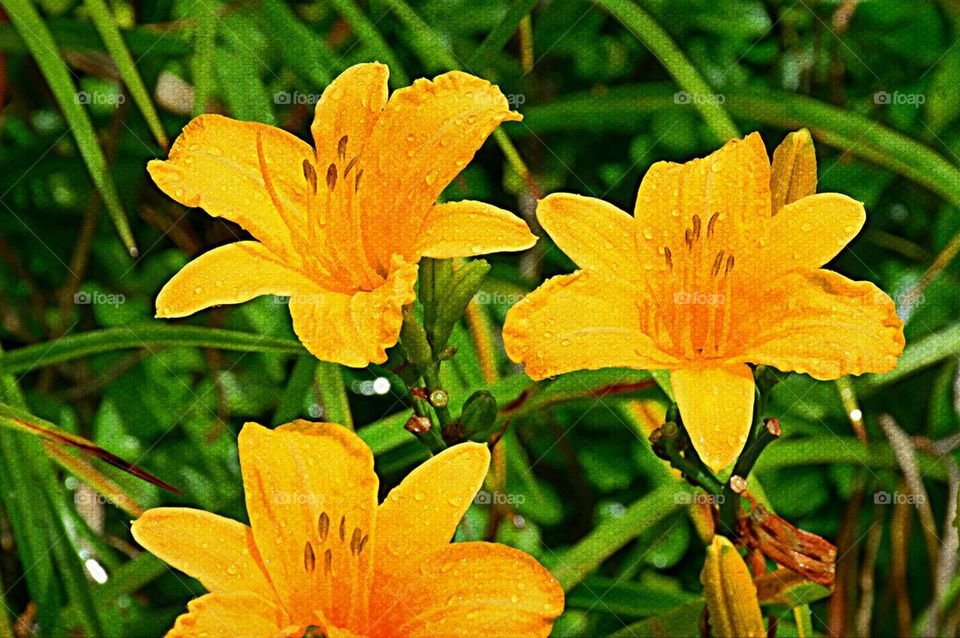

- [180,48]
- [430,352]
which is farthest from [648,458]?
[180,48]

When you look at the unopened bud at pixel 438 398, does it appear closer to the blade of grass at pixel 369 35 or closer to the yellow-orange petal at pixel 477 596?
the yellow-orange petal at pixel 477 596

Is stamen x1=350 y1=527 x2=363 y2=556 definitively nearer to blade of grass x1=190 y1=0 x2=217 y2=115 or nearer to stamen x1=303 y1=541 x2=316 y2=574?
stamen x1=303 y1=541 x2=316 y2=574

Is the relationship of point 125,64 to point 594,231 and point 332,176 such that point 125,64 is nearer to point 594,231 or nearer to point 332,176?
point 332,176

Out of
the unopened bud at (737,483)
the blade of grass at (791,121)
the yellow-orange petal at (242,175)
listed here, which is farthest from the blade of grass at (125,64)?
the unopened bud at (737,483)

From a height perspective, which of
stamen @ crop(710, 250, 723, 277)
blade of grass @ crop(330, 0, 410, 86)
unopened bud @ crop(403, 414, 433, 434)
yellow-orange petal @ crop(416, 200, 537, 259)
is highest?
blade of grass @ crop(330, 0, 410, 86)

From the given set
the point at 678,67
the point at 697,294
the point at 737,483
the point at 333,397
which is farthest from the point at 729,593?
the point at 678,67

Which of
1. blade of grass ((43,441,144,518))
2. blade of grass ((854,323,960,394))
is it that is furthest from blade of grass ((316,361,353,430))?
blade of grass ((854,323,960,394))

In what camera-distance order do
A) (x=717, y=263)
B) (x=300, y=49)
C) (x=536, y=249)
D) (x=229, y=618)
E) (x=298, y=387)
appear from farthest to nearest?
(x=536, y=249) → (x=300, y=49) → (x=298, y=387) → (x=717, y=263) → (x=229, y=618)
